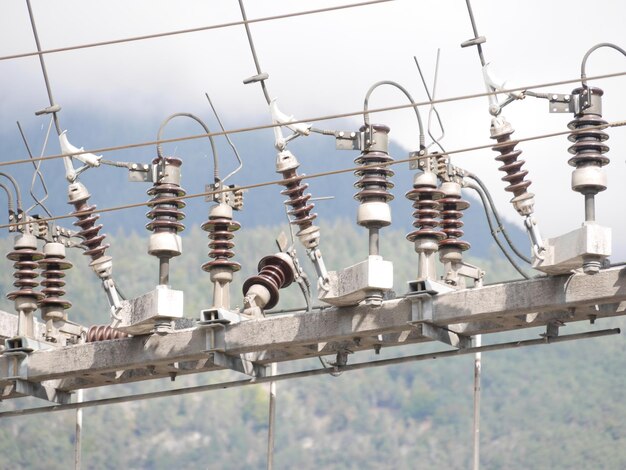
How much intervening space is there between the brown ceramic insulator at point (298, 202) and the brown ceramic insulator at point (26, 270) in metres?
3.18

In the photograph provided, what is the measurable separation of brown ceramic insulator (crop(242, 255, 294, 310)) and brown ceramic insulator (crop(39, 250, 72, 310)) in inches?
85.4

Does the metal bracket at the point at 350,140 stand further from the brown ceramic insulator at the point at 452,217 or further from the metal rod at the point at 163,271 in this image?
the metal rod at the point at 163,271

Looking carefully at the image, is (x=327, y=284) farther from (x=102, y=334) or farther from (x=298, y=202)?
(x=102, y=334)

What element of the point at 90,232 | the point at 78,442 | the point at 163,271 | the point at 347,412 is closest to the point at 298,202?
the point at 163,271

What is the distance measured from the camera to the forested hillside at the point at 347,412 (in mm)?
136000

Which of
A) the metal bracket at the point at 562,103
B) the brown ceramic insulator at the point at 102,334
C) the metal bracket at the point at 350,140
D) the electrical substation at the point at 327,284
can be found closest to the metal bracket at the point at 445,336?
the electrical substation at the point at 327,284

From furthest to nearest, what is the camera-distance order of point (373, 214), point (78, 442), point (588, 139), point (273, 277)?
point (78, 442), point (273, 277), point (373, 214), point (588, 139)

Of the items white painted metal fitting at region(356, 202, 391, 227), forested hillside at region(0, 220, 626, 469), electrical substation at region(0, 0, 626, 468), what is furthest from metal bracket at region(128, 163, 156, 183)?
forested hillside at region(0, 220, 626, 469)

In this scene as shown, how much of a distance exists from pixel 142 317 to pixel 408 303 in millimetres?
2695

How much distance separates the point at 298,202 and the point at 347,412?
14433cm

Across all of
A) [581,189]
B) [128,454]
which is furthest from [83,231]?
[128,454]

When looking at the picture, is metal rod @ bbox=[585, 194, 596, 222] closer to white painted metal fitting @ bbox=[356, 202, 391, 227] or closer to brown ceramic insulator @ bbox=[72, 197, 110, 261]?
white painted metal fitting @ bbox=[356, 202, 391, 227]

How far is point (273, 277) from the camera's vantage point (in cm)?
1898

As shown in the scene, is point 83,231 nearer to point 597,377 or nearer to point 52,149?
point 597,377
